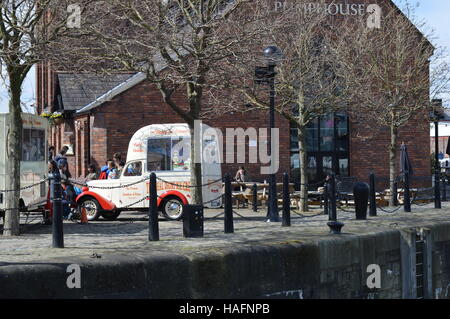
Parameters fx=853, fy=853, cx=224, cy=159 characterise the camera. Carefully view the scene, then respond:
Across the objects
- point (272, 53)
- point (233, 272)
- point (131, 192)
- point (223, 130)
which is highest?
point (272, 53)

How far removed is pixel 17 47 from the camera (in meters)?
14.6

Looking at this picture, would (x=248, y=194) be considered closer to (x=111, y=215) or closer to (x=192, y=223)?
(x=111, y=215)

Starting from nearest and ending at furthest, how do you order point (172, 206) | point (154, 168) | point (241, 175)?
point (172, 206)
point (154, 168)
point (241, 175)

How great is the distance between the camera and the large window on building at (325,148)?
103ft

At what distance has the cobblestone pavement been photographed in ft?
36.8

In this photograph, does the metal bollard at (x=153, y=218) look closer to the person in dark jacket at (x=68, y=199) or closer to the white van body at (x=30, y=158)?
the white van body at (x=30, y=158)

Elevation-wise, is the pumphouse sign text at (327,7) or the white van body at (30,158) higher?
the pumphouse sign text at (327,7)

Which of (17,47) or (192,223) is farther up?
(17,47)

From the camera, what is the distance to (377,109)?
2394cm

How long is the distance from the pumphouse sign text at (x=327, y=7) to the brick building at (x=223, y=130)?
3.81 metres

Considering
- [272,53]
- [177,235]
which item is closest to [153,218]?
[177,235]

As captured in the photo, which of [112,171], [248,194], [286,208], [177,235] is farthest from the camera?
[248,194]

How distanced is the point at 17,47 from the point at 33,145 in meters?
4.31

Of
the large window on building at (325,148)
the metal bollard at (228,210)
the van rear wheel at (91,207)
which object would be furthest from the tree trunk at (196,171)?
the large window on building at (325,148)
